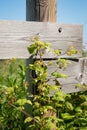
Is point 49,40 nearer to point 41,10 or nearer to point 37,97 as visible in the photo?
point 41,10

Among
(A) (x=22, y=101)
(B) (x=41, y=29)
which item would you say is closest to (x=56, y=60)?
(B) (x=41, y=29)

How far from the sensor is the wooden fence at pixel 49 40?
2.61m

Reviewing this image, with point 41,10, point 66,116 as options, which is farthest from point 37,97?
point 41,10

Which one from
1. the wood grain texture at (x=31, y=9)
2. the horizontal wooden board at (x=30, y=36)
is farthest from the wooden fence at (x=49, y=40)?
the wood grain texture at (x=31, y=9)

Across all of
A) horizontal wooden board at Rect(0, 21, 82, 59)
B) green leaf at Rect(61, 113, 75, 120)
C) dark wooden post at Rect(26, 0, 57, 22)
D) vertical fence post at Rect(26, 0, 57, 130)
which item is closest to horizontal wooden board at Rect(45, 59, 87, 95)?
horizontal wooden board at Rect(0, 21, 82, 59)

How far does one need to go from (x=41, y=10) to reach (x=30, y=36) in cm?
29

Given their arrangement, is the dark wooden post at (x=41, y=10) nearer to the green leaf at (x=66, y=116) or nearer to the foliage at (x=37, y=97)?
the foliage at (x=37, y=97)

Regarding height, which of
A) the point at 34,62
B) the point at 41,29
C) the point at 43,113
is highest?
the point at 41,29

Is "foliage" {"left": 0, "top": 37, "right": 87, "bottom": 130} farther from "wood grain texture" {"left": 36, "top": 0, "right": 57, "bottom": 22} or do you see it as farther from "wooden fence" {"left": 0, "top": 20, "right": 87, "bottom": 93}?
"wood grain texture" {"left": 36, "top": 0, "right": 57, "bottom": 22}

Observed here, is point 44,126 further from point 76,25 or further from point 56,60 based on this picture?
point 76,25

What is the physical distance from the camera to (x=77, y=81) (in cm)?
322

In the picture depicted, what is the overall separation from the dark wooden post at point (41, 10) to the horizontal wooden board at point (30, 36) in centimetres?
9

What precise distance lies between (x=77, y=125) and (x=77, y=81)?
425 mm

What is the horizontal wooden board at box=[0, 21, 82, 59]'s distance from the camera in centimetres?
260
